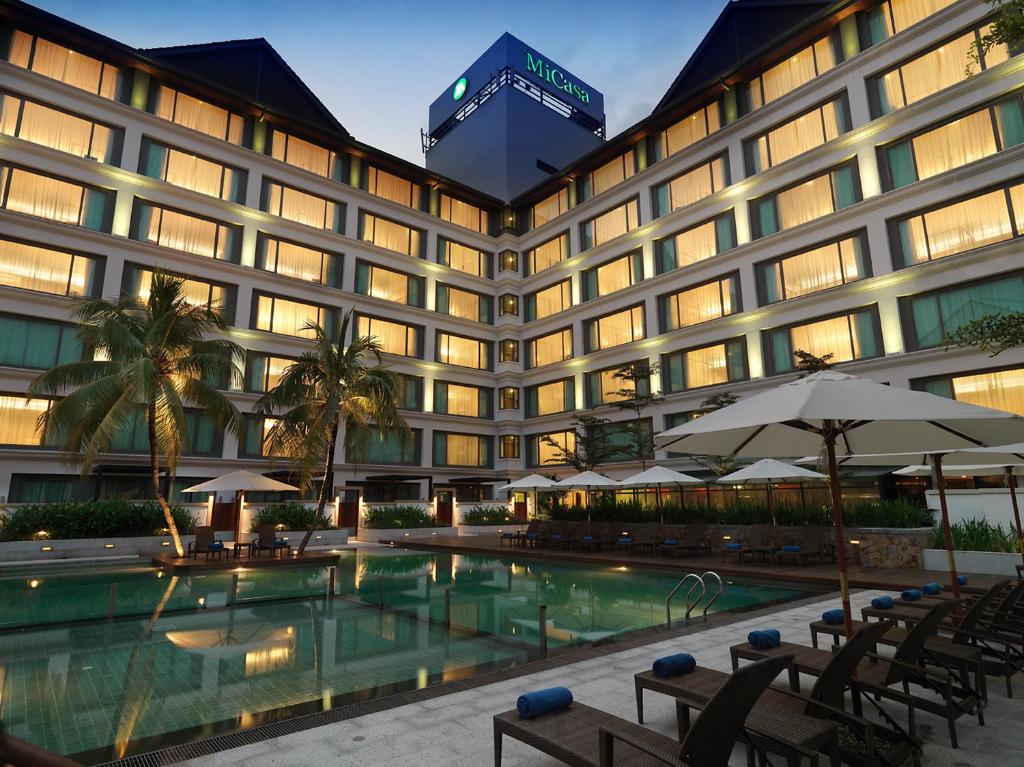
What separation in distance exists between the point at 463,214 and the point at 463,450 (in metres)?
17.6

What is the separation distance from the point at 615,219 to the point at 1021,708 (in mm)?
35700

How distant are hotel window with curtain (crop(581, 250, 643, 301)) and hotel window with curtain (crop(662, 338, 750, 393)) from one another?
588cm

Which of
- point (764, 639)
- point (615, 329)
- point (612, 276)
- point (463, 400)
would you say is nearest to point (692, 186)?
point (612, 276)

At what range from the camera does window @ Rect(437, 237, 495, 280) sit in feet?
139

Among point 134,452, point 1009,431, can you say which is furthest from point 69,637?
point 134,452

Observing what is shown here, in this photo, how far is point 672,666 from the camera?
491cm

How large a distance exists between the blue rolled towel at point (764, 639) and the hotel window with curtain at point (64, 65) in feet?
121

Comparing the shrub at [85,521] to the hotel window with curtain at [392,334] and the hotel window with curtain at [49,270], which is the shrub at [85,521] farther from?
the hotel window with curtain at [392,334]

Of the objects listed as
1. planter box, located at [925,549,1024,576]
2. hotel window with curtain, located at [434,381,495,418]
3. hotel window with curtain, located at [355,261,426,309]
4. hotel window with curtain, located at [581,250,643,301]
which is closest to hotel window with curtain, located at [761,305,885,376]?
hotel window with curtain, located at [581,250,643,301]

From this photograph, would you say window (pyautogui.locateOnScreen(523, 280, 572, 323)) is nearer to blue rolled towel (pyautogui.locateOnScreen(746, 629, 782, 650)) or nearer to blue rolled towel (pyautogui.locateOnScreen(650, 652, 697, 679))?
blue rolled towel (pyautogui.locateOnScreen(746, 629, 782, 650))

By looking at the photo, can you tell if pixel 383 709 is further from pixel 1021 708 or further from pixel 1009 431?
pixel 1009 431

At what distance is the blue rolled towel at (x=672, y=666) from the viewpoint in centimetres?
488

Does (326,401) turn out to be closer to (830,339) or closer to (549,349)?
(830,339)

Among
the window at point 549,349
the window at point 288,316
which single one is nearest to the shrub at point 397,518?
the window at point 288,316
